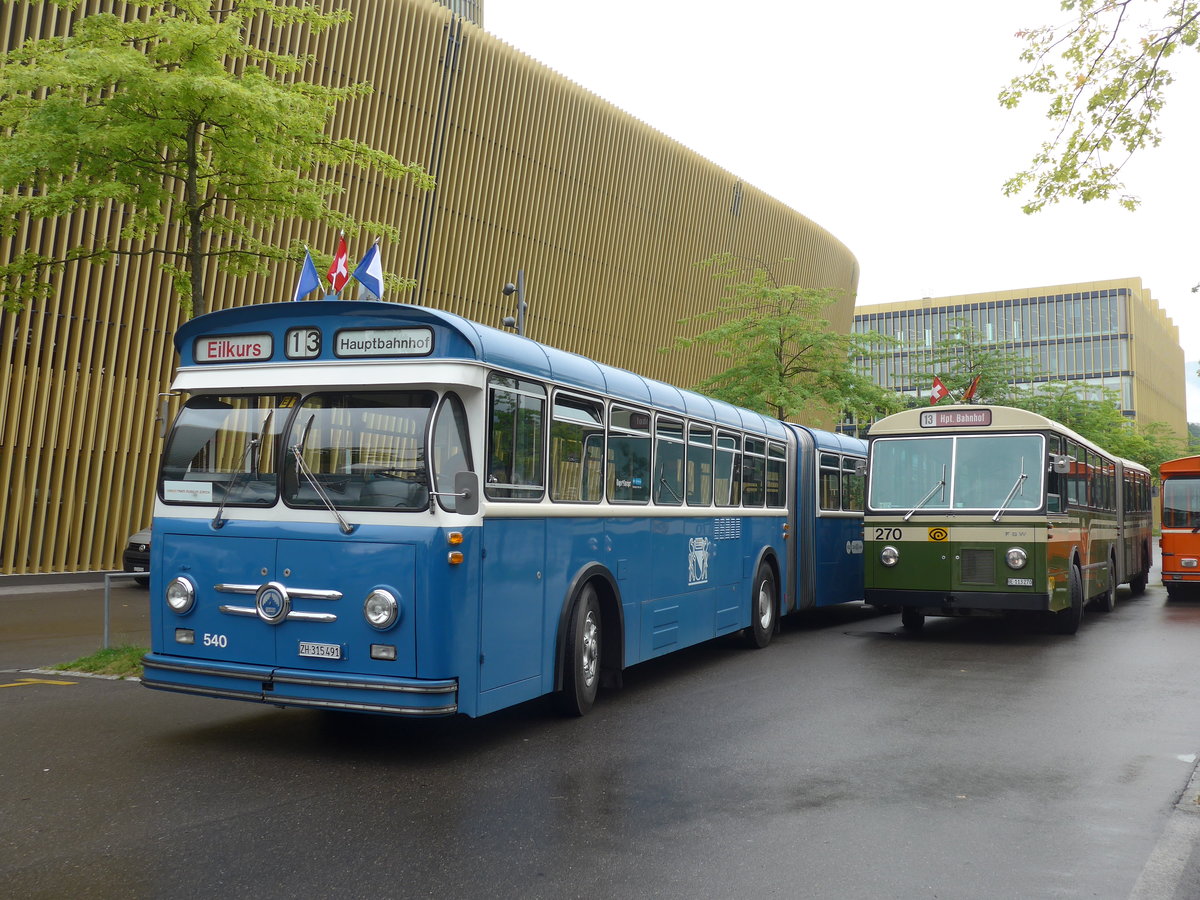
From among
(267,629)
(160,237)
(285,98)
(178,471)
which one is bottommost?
(267,629)

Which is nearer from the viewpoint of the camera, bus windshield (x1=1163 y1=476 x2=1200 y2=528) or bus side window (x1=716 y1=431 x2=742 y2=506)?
bus side window (x1=716 y1=431 x2=742 y2=506)

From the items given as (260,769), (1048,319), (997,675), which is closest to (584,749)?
(260,769)

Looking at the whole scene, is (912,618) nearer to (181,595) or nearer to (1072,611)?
(1072,611)

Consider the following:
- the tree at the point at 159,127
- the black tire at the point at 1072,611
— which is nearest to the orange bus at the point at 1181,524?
the black tire at the point at 1072,611

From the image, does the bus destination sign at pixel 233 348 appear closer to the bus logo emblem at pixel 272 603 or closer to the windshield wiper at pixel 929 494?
the bus logo emblem at pixel 272 603

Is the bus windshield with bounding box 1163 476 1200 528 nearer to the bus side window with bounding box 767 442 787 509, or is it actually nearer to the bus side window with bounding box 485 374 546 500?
the bus side window with bounding box 767 442 787 509

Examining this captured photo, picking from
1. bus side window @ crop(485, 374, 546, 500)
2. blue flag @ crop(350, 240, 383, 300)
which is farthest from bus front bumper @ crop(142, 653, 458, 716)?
blue flag @ crop(350, 240, 383, 300)

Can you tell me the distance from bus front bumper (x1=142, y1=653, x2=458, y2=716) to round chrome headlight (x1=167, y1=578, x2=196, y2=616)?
349 millimetres

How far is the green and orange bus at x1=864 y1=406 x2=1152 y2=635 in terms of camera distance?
1352 cm

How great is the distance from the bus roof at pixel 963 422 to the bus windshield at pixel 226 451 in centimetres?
918

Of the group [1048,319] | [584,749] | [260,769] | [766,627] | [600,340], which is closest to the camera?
[260,769]

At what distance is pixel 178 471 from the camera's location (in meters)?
7.68

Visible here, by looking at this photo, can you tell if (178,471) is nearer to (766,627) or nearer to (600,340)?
(766,627)

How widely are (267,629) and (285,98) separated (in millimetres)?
6094
